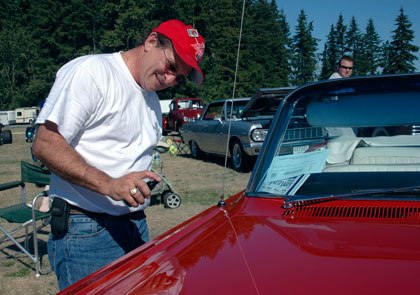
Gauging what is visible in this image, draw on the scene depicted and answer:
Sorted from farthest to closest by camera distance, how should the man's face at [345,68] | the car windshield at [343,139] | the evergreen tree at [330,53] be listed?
the evergreen tree at [330,53], the man's face at [345,68], the car windshield at [343,139]

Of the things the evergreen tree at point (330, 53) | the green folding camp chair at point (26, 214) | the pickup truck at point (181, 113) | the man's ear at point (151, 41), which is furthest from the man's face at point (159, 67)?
the evergreen tree at point (330, 53)

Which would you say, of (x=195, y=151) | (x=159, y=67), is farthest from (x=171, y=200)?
(x=195, y=151)

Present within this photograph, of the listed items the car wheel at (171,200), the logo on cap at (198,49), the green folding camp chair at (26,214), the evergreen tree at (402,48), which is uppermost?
the evergreen tree at (402,48)

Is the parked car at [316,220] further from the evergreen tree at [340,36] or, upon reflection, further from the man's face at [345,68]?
the evergreen tree at [340,36]

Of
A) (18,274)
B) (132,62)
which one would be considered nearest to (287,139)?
(132,62)

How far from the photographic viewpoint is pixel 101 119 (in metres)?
2.03

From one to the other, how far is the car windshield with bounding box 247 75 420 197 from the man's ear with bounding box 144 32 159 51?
732 mm

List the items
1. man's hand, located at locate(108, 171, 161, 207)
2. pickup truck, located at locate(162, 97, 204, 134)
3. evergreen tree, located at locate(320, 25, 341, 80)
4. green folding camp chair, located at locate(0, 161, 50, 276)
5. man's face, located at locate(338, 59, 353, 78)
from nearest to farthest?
man's hand, located at locate(108, 171, 161, 207)
green folding camp chair, located at locate(0, 161, 50, 276)
man's face, located at locate(338, 59, 353, 78)
pickup truck, located at locate(162, 97, 204, 134)
evergreen tree, located at locate(320, 25, 341, 80)

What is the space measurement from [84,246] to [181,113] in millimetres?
20897

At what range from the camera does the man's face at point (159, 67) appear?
2.09 metres

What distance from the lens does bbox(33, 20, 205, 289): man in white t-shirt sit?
6.10ft

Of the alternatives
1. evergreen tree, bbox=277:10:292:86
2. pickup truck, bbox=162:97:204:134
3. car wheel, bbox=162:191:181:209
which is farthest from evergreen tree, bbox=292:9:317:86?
car wheel, bbox=162:191:181:209

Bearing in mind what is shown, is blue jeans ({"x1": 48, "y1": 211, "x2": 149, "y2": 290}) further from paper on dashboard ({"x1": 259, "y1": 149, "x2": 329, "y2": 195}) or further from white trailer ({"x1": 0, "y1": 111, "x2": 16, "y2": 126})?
white trailer ({"x1": 0, "y1": 111, "x2": 16, "y2": 126})

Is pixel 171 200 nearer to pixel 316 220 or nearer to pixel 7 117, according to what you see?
pixel 316 220
